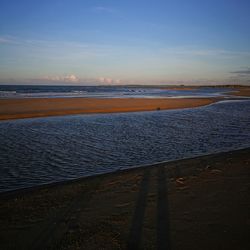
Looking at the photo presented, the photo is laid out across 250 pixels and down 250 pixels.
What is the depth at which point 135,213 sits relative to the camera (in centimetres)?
507

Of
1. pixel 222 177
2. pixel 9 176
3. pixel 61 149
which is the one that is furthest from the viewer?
pixel 61 149

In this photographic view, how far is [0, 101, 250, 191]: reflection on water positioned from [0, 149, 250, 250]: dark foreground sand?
1.46 m

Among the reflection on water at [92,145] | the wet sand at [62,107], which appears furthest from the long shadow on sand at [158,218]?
the wet sand at [62,107]

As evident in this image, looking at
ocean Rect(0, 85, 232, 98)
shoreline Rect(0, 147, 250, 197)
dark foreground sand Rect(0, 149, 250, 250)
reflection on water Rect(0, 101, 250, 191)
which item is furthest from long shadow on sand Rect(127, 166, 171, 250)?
ocean Rect(0, 85, 232, 98)

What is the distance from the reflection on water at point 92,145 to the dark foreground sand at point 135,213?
1461mm

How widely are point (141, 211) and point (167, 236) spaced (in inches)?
38.0

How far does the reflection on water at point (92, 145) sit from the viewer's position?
8.64 metres

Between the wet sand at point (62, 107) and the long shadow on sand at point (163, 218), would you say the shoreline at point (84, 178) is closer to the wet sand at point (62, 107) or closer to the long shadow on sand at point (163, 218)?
the long shadow on sand at point (163, 218)

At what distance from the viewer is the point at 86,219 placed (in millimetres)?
4895

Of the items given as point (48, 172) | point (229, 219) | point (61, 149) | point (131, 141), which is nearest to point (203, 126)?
point (131, 141)

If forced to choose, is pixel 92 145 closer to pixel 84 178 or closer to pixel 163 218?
pixel 84 178

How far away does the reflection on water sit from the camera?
864 centimetres

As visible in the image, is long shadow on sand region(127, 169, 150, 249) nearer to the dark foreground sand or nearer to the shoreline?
the dark foreground sand

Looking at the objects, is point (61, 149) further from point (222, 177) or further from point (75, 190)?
point (222, 177)
